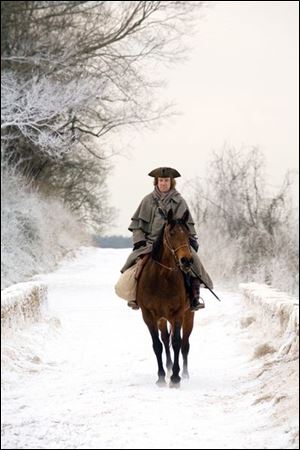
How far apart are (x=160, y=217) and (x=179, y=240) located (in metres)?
0.66

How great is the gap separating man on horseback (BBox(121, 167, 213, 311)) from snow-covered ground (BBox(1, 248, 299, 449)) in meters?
1.05

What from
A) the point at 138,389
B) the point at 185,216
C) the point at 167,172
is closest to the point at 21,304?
the point at 138,389

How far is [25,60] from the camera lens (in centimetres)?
2112

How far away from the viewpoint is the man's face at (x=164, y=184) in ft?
27.1

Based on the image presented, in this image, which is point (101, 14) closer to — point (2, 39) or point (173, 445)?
point (2, 39)

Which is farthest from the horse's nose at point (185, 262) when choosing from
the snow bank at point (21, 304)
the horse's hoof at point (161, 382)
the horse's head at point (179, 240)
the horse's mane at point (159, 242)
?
the snow bank at point (21, 304)

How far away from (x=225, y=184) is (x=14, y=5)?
699 cm

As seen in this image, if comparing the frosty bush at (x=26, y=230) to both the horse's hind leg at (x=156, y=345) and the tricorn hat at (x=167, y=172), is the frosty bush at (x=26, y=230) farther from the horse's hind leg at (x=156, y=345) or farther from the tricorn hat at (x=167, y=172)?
the tricorn hat at (x=167, y=172)

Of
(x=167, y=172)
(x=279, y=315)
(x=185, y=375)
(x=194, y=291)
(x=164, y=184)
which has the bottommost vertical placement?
(x=185, y=375)

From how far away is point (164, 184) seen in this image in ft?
27.2

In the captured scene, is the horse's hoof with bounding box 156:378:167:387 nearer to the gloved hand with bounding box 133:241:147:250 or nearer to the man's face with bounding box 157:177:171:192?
the gloved hand with bounding box 133:241:147:250

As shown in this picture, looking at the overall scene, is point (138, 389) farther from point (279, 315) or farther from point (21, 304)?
point (21, 304)

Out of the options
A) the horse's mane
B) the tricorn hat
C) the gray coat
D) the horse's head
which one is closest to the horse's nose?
the horse's head

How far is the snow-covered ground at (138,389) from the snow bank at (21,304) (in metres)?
0.15
